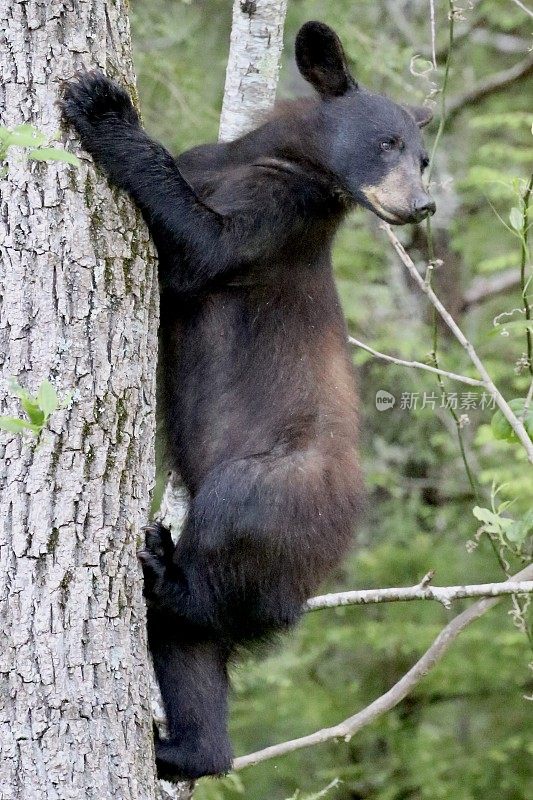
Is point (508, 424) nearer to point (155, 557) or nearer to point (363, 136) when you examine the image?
point (363, 136)

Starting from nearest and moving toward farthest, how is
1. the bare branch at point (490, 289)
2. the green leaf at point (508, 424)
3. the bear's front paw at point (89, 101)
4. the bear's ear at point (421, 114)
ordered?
the bear's front paw at point (89, 101) → the green leaf at point (508, 424) → the bear's ear at point (421, 114) → the bare branch at point (490, 289)

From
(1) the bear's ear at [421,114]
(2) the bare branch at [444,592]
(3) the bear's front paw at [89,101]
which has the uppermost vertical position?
(1) the bear's ear at [421,114]

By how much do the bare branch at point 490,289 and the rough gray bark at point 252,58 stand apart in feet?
16.9

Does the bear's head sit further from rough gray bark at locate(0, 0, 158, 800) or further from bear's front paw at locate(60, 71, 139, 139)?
rough gray bark at locate(0, 0, 158, 800)

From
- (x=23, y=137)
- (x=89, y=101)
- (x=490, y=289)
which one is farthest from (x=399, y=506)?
(x=23, y=137)

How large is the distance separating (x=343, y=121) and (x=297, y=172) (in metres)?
0.41

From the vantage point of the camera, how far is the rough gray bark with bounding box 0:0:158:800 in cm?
→ 255

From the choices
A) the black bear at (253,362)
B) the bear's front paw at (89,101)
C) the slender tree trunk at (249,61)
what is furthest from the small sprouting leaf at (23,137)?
the slender tree trunk at (249,61)

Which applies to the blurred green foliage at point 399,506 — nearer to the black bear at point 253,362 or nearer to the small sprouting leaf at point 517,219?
the black bear at point 253,362

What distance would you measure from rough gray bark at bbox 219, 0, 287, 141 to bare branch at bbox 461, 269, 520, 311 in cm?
514

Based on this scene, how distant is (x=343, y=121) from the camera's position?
417 cm

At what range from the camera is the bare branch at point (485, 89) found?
8.80 m

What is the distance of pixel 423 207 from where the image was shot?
3.68 m

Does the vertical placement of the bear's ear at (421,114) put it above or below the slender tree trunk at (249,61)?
below
